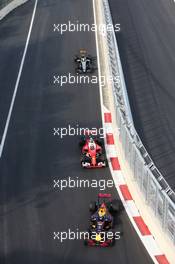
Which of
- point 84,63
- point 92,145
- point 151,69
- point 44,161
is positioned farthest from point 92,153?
point 151,69

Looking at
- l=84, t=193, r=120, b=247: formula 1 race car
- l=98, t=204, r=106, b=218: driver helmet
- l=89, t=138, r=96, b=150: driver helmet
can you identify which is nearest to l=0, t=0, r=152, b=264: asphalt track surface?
l=84, t=193, r=120, b=247: formula 1 race car

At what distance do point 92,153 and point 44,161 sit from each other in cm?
219

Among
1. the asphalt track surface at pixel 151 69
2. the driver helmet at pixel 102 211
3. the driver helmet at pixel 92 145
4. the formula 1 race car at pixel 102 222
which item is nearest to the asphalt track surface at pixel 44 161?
the formula 1 race car at pixel 102 222

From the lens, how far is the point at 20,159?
93.2 feet

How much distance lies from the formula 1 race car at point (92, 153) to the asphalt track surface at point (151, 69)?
218cm

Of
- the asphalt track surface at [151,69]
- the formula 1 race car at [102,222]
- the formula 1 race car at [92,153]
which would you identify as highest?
the asphalt track surface at [151,69]

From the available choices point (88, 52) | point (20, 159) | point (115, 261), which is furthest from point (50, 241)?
point (88, 52)

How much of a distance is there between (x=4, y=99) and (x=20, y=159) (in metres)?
6.81

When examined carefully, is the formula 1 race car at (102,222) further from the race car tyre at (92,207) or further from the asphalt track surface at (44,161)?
the asphalt track surface at (44,161)

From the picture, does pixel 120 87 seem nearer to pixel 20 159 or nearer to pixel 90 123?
pixel 90 123

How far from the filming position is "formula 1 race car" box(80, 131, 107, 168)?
90.1ft

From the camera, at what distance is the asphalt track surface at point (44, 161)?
22.7 metres

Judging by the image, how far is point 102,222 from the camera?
23312mm

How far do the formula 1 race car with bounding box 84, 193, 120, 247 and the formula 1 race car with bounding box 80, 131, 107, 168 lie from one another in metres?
2.46
